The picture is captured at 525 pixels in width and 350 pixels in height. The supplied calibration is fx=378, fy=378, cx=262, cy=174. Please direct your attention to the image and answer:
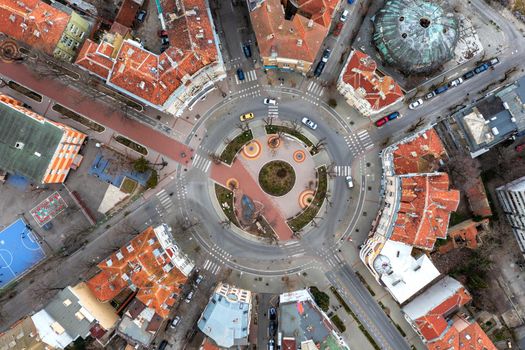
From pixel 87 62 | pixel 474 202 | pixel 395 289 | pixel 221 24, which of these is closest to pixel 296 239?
pixel 395 289

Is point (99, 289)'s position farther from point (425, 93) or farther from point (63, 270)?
point (425, 93)

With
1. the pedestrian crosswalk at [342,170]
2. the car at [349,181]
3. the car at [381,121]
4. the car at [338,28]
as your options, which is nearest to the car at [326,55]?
the car at [338,28]

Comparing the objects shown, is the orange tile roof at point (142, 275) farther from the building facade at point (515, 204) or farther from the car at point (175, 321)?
the building facade at point (515, 204)

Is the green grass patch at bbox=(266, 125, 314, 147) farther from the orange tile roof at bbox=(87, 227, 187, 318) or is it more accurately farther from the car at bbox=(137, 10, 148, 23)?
the car at bbox=(137, 10, 148, 23)

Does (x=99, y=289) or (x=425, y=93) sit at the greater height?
(x=425, y=93)

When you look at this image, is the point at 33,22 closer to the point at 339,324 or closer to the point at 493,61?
the point at 339,324

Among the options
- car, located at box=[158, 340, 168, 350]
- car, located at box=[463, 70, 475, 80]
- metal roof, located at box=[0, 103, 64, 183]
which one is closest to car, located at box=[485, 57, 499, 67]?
car, located at box=[463, 70, 475, 80]
